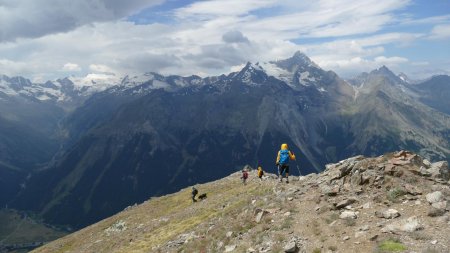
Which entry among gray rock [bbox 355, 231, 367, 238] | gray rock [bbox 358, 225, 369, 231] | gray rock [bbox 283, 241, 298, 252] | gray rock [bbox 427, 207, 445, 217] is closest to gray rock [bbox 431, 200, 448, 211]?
gray rock [bbox 427, 207, 445, 217]

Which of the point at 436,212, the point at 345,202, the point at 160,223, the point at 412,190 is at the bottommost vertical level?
the point at 160,223

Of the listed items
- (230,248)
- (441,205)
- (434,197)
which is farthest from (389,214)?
(230,248)

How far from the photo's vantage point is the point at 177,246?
39812 mm

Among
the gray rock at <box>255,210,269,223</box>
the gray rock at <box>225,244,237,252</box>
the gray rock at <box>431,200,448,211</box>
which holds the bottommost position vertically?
Answer: the gray rock at <box>225,244,237,252</box>

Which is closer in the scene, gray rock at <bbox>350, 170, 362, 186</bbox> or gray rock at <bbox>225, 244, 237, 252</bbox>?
gray rock at <bbox>225, 244, 237, 252</bbox>

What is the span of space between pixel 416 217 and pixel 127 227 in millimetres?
57348

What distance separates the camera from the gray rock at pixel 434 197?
25469 millimetres

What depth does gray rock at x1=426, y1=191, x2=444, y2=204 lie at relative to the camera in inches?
1003

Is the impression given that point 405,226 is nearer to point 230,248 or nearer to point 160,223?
point 230,248

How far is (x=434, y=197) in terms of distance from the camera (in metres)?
25.7

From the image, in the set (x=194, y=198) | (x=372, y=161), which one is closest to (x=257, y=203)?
(x=372, y=161)

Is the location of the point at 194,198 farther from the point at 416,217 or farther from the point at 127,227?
the point at 416,217

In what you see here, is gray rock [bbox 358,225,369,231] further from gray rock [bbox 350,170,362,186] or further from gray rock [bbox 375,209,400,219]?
gray rock [bbox 350,170,362,186]

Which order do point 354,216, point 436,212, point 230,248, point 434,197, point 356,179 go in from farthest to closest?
point 356,179 → point 230,248 → point 354,216 → point 434,197 → point 436,212
